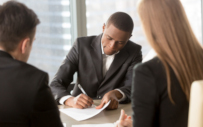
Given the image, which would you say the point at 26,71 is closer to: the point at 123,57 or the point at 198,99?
the point at 198,99

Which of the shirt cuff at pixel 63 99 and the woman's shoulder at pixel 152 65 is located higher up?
the woman's shoulder at pixel 152 65

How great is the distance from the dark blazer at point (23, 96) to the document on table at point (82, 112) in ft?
2.28

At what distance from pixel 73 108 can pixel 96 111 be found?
0.22m

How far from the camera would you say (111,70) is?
2.71 meters

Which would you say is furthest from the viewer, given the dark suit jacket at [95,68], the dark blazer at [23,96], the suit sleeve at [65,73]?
the dark suit jacket at [95,68]

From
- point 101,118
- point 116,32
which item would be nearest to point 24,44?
point 101,118

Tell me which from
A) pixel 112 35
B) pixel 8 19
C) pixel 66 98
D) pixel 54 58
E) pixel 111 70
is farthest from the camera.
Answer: pixel 54 58

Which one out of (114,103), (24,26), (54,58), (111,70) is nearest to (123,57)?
(111,70)

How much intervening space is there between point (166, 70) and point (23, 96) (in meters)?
0.64

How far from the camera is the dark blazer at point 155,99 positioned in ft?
4.23

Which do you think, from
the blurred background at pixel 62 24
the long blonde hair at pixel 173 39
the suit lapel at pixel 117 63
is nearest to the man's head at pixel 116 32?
the suit lapel at pixel 117 63

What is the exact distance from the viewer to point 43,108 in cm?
126

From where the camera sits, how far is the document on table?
1966 mm

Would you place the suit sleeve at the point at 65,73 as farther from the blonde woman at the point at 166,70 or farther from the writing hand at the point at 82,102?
the blonde woman at the point at 166,70
